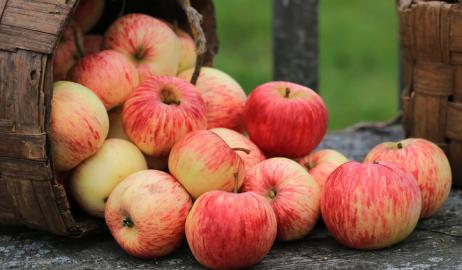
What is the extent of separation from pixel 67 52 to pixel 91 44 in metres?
0.15

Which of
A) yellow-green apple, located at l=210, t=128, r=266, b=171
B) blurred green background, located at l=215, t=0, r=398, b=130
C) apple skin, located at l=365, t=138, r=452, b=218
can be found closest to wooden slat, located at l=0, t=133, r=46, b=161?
yellow-green apple, located at l=210, t=128, r=266, b=171

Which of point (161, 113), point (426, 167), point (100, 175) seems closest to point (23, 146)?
point (100, 175)

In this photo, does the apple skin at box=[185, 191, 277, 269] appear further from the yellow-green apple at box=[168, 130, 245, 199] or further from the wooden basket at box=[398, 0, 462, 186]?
the wooden basket at box=[398, 0, 462, 186]

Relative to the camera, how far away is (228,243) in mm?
1636

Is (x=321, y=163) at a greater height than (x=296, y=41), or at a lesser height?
lesser

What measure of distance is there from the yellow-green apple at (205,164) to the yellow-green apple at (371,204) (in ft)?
0.69

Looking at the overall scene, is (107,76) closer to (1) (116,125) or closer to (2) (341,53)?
(1) (116,125)

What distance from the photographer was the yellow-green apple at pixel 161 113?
6.06 feet

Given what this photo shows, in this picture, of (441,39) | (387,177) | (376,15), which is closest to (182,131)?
(387,177)

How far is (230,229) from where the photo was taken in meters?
1.63

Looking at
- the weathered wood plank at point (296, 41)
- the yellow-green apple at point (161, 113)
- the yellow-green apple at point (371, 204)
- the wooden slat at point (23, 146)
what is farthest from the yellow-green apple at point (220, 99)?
the weathered wood plank at point (296, 41)

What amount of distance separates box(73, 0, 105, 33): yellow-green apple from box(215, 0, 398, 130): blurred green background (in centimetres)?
209

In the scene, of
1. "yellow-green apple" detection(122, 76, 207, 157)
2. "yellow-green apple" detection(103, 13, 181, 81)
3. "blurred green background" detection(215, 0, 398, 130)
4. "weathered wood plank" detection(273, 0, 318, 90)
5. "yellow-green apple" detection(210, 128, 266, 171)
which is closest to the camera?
"yellow-green apple" detection(122, 76, 207, 157)

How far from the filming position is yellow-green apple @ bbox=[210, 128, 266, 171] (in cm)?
195
